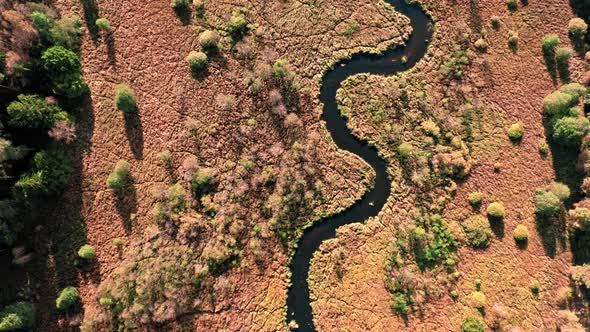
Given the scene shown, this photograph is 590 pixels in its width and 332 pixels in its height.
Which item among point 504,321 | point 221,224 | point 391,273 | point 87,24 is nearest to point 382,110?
point 391,273

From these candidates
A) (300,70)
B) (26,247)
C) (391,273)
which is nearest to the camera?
(26,247)

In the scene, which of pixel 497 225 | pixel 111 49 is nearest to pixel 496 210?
pixel 497 225

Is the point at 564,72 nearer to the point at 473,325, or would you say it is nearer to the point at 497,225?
the point at 497,225

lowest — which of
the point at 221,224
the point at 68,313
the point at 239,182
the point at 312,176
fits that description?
the point at 68,313

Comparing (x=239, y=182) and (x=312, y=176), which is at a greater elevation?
(x=312, y=176)

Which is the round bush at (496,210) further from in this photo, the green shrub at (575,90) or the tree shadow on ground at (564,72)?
the tree shadow on ground at (564,72)

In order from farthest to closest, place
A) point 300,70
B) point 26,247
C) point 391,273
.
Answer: point 300,70
point 391,273
point 26,247

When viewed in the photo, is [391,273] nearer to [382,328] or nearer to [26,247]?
[382,328]

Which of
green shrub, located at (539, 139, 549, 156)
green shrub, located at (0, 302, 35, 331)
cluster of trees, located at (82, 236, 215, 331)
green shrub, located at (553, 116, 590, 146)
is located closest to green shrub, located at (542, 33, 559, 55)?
green shrub, located at (553, 116, 590, 146)
